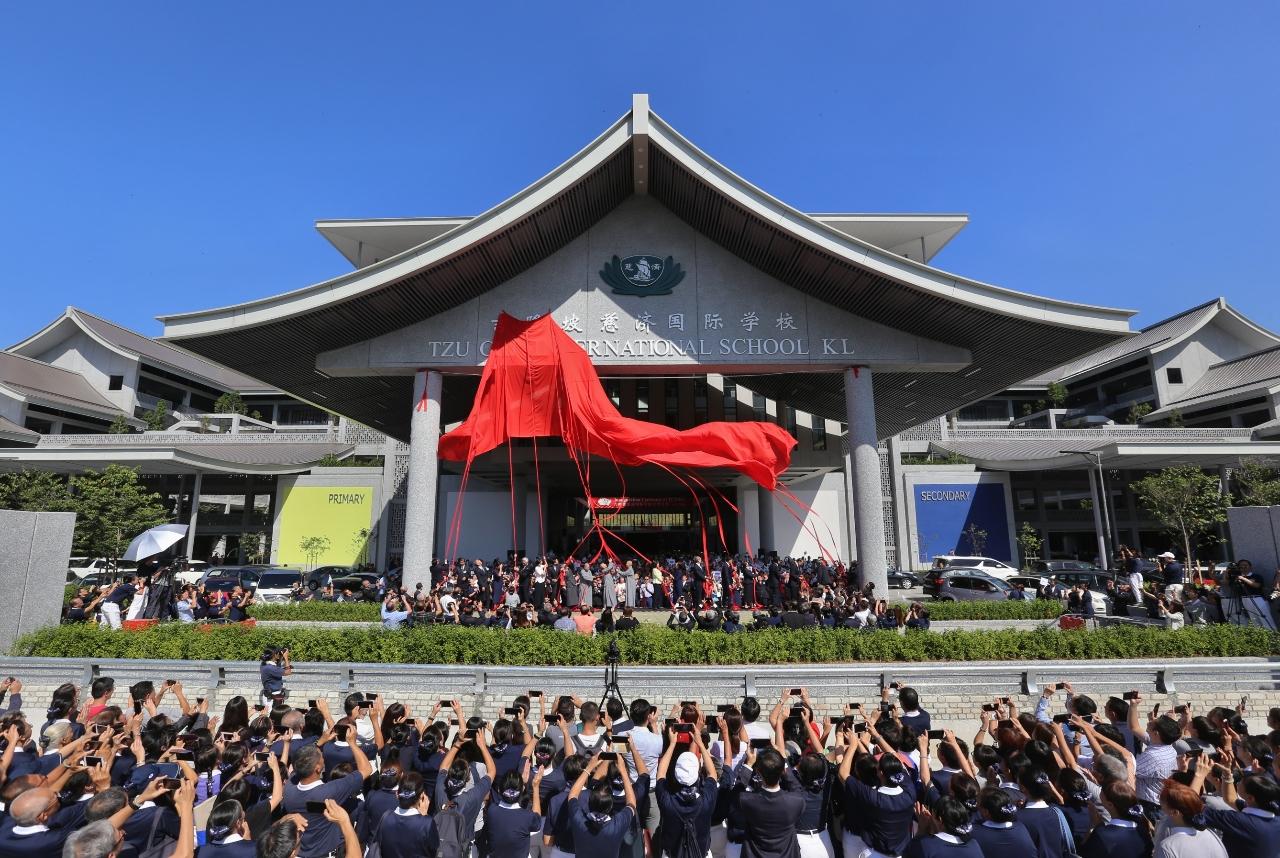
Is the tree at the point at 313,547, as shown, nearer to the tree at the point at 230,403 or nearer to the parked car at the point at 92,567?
the parked car at the point at 92,567

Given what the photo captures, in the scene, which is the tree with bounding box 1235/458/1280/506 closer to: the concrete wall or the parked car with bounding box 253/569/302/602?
the parked car with bounding box 253/569/302/602

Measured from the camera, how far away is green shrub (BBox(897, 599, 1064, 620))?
17.2m

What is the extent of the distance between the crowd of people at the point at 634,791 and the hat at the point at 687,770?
0.05 feet

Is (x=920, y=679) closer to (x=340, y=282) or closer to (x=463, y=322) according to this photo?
(x=463, y=322)

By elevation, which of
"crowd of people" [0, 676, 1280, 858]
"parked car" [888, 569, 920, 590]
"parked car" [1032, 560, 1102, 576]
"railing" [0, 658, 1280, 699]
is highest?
"parked car" [1032, 560, 1102, 576]

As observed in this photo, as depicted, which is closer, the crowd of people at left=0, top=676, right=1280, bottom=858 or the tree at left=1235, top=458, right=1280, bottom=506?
the crowd of people at left=0, top=676, right=1280, bottom=858

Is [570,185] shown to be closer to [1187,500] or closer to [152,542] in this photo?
[152,542]

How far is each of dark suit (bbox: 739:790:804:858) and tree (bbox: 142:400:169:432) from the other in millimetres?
52039

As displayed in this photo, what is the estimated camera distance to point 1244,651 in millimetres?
12109

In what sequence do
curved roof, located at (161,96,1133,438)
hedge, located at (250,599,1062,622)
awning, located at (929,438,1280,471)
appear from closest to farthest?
hedge, located at (250,599,1062,622)
curved roof, located at (161,96,1133,438)
awning, located at (929,438,1280,471)

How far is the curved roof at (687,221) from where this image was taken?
1769 cm

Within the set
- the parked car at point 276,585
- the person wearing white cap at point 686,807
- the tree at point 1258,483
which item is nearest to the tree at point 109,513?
the parked car at point 276,585

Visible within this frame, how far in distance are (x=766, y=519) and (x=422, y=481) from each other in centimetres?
1542

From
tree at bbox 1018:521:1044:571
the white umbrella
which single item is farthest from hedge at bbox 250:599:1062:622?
tree at bbox 1018:521:1044:571
